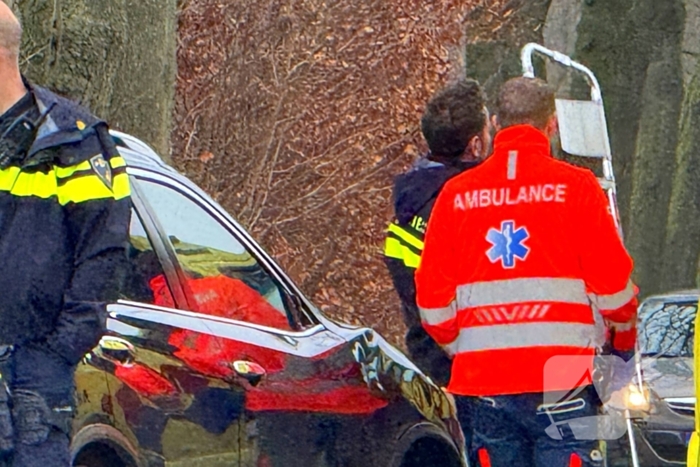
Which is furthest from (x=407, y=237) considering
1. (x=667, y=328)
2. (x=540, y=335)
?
(x=667, y=328)

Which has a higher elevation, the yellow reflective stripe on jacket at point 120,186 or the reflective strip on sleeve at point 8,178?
the reflective strip on sleeve at point 8,178

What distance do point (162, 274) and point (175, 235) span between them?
0.23 metres

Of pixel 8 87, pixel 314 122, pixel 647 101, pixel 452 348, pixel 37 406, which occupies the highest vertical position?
pixel 8 87

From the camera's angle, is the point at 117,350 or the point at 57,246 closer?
the point at 57,246

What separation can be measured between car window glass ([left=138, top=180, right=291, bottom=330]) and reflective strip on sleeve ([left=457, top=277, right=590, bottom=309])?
3.39ft

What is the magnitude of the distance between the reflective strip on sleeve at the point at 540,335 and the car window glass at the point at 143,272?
1.09m

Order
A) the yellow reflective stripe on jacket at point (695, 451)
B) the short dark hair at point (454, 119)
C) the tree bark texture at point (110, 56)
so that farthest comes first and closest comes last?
1. the tree bark texture at point (110, 56)
2. the short dark hair at point (454, 119)
3. the yellow reflective stripe on jacket at point (695, 451)

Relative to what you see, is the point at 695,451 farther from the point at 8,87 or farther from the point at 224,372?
the point at 224,372

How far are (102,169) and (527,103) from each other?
1574 millimetres

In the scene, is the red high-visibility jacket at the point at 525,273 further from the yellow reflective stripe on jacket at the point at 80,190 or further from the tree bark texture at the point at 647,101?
the tree bark texture at the point at 647,101

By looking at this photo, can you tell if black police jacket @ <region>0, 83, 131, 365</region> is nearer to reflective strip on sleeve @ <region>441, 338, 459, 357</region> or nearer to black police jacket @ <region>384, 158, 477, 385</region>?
reflective strip on sleeve @ <region>441, 338, 459, 357</region>

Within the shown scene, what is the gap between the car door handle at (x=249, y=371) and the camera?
582 centimetres

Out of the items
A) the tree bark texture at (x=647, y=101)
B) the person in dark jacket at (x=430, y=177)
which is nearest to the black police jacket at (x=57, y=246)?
the person in dark jacket at (x=430, y=177)

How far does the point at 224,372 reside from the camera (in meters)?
5.73
